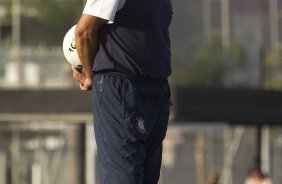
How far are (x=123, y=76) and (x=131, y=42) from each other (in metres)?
0.14

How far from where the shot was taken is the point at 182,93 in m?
14.3

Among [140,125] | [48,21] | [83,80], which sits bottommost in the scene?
[140,125]

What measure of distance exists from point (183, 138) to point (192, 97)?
3326mm

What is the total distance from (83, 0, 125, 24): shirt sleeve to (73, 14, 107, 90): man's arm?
0.07ft

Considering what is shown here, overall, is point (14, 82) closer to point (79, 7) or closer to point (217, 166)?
point (79, 7)

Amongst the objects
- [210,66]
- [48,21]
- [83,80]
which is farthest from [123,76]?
[48,21]

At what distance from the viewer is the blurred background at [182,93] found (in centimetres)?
1470

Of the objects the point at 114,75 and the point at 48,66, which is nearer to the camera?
the point at 114,75

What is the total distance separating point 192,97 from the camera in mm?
14477

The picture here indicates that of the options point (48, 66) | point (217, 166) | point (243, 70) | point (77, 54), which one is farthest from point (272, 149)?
point (77, 54)

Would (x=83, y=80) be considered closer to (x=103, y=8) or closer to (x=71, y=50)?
(x=71, y=50)

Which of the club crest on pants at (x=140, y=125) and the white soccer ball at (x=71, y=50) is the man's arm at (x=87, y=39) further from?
the club crest on pants at (x=140, y=125)

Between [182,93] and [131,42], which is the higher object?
[131,42]

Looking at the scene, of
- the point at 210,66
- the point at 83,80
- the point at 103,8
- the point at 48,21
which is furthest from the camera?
the point at 48,21
